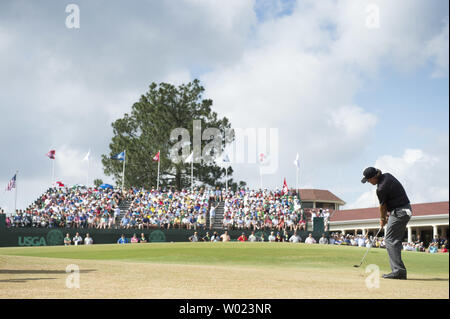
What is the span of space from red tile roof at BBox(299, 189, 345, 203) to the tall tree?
36463 millimetres

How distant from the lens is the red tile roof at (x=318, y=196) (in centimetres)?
9838

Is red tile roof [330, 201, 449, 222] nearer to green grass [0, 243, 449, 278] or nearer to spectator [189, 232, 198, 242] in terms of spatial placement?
spectator [189, 232, 198, 242]

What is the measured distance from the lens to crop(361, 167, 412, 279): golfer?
9867mm

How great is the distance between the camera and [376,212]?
65.1 meters

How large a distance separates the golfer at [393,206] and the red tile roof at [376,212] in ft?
159

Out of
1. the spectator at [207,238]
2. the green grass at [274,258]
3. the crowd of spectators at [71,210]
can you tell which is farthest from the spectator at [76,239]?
the green grass at [274,258]

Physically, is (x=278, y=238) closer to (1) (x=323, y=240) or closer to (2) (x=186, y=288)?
(1) (x=323, y=240)

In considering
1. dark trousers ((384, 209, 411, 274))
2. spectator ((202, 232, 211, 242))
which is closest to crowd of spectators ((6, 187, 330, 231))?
spectator ((202, 232, 211, 242))

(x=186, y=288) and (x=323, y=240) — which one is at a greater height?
(x=186, y=288)

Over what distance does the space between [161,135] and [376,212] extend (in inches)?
1238

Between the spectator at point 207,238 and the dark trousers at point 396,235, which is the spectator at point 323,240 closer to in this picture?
the spectator at point 207,238

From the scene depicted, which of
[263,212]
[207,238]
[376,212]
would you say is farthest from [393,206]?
[376,212]
